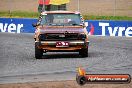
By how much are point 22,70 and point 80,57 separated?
4.55 m

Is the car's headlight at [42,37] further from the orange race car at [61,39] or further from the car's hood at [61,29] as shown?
the car's hood at [61,29]

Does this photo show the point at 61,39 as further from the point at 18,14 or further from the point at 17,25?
the point at 18,14

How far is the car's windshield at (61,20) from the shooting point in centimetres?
2017

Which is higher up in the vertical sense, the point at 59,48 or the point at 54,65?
the point at 59,48

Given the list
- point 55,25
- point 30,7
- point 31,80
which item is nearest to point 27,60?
point 55,25

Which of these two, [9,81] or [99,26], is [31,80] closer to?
[9,81]

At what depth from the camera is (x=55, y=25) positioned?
20.0 m

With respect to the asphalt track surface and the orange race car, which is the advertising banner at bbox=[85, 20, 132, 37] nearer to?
the asphalt track surface

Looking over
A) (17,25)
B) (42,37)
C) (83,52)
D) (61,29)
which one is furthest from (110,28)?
(42,37)

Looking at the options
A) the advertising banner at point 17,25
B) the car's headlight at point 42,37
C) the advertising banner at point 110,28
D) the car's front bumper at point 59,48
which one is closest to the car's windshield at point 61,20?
the car's headlight at point 42,37

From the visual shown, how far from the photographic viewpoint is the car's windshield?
2017cm

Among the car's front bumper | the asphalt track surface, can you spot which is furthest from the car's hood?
the asphalt track surface

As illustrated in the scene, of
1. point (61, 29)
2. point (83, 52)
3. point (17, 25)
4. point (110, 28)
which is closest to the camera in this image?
point (61, 29)

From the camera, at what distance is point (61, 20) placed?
20.4 meters
